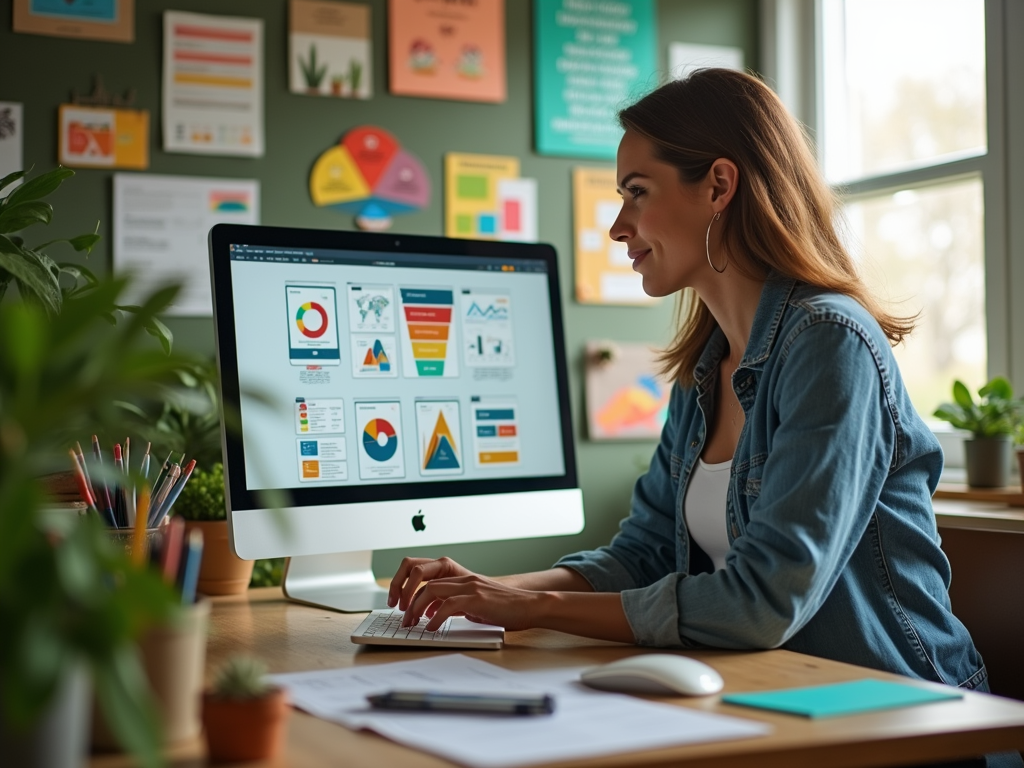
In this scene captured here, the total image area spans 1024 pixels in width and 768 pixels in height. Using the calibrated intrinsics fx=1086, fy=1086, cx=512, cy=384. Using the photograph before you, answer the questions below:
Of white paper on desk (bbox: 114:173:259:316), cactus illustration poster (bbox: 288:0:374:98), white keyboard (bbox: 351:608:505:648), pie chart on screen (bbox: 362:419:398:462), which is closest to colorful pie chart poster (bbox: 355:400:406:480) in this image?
pie chart on screen (bbox: 362:419:398:462)

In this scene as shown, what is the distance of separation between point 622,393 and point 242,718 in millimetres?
2087

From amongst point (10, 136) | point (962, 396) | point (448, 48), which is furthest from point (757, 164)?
point (10, 136)

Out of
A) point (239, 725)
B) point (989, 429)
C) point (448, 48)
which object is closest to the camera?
point (239, 725)

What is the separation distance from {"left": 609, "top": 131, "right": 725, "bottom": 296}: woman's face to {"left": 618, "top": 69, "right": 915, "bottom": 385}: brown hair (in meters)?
0.02

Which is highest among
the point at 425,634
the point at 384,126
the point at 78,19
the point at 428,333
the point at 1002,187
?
the point at 78,19

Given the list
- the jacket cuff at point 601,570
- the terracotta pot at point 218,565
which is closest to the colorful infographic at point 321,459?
the terracotta pot at point 218,565

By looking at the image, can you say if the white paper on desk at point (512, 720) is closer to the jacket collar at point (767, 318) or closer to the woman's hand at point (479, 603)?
the woman's hand at point (479, 603)

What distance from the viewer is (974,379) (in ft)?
7.89

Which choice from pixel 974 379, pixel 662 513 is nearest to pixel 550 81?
pixel 974 379

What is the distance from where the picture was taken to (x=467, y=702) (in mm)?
849

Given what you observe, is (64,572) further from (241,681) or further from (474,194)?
(474,194)

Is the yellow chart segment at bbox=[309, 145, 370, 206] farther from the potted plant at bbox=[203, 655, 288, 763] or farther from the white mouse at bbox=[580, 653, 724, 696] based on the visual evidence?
the potted plant at bbox=[203, 655, 288, 763]

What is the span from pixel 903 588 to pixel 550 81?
1803mm

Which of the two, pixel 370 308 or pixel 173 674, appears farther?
pixel 370 308
